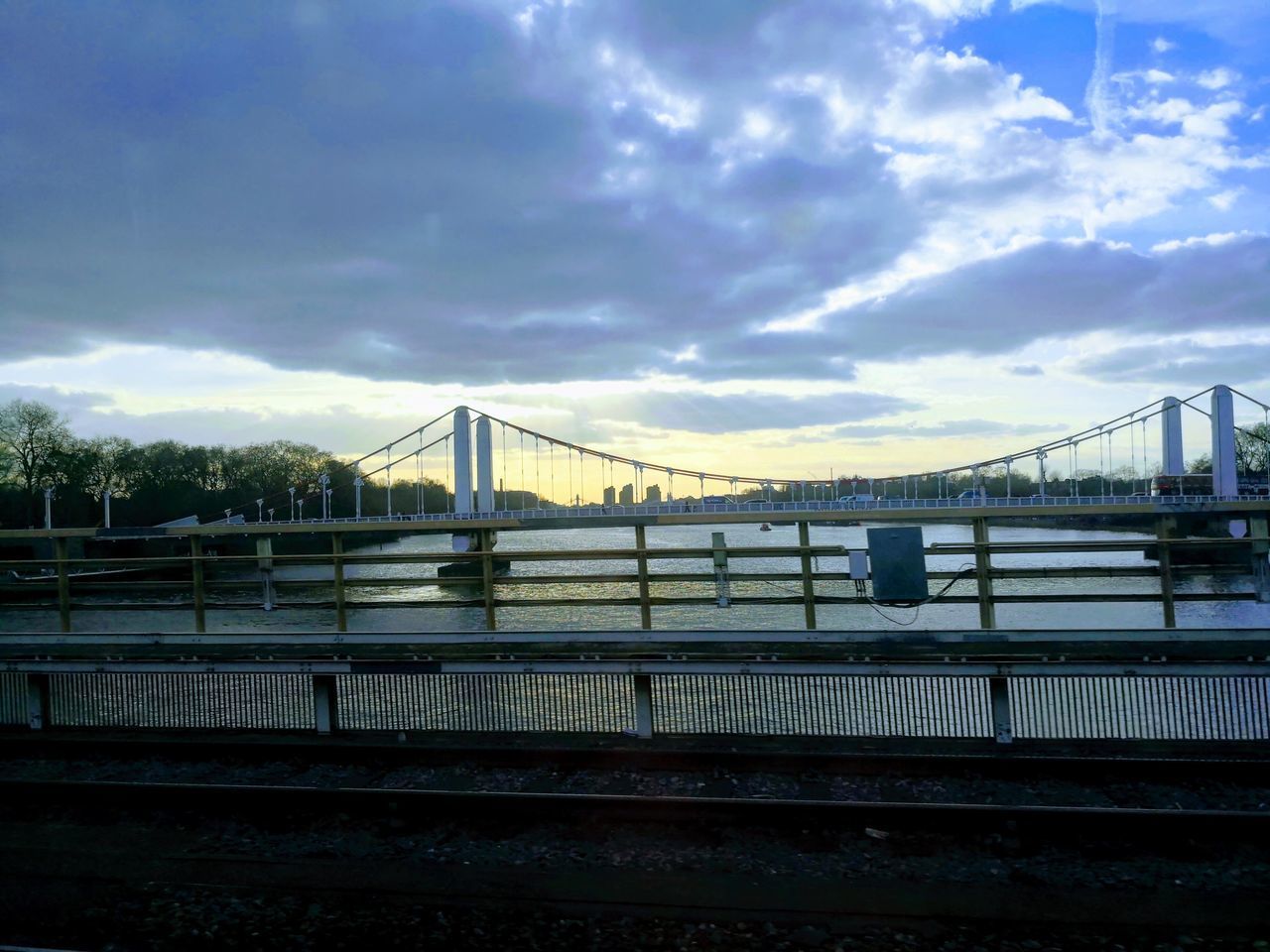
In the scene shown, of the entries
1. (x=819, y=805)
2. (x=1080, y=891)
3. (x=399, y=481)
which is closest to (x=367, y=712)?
(x=819, y=805)

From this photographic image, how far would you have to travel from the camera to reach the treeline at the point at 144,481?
39.0 meters

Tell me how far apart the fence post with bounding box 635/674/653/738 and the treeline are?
30131mm

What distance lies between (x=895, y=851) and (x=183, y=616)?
32.9 feet

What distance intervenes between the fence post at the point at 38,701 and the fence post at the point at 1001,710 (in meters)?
8.30

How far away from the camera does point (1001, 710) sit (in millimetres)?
6172

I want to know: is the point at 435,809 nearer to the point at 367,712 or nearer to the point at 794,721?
the point at 367,712

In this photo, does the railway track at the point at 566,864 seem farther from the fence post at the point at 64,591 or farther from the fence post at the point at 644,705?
the fence post at the point at 64,591

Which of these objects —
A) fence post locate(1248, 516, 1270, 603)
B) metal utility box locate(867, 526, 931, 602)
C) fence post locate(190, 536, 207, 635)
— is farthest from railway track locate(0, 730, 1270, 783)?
fence post locate(1248, 516, 1270, 603)

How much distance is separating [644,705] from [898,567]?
306 cm

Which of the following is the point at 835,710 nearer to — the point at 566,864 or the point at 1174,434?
the point at 566,864

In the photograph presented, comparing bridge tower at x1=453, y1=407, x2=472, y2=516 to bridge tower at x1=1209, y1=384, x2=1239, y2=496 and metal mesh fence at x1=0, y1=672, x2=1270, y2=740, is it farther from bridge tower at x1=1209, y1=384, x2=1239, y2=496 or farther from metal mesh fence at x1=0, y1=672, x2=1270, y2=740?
bridge tower at x1=1209, y1=384, x2=1239, y2=496

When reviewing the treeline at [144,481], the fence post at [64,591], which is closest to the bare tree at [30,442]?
the treeline at [144,481]

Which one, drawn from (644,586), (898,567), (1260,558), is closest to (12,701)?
(644,586)

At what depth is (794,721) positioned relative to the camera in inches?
291
